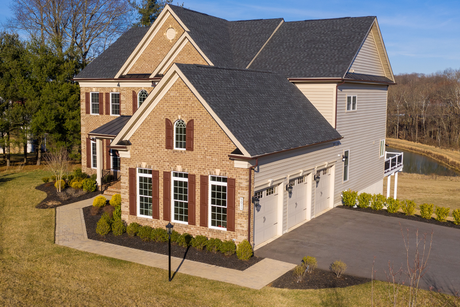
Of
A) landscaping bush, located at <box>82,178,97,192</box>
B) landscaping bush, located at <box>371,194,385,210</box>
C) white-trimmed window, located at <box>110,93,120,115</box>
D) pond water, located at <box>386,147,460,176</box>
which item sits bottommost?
pond water, located at <box>386,147,460,176</box>

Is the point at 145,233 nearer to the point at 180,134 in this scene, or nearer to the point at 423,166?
the point at 180,134

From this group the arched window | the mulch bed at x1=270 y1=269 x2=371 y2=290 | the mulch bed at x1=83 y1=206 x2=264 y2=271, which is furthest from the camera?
the arched window

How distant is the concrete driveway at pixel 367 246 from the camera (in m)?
15.2

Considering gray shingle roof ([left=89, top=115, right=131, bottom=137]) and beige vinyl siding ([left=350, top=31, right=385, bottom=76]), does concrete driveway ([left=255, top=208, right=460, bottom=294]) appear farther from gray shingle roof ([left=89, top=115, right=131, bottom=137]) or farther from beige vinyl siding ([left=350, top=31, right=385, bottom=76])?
gray shingle roof ([left=89, top=115, right=131, bottom=137])

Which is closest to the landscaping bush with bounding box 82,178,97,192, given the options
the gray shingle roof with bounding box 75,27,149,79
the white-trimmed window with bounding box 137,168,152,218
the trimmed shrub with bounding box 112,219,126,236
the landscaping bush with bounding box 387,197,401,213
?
the gray shingle roof with bounding box 75,27,149,79

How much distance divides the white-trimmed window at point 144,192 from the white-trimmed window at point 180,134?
1843 mm

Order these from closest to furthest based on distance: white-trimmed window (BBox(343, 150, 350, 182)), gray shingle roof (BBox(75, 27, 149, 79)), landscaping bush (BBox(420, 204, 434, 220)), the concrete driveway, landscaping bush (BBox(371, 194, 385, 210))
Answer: the concrete driveway, landscaping bush (BBox(420, 204, 434, 220)), landscaping bush (BBox(371, 194, 385, 210)), white-trimmed window (BBox(343, 150, 350, 182)), gray shingle roof (BBox(75, 27, 149, 79))

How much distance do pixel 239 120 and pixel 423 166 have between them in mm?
50814

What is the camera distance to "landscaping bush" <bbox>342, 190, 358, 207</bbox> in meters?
24.7

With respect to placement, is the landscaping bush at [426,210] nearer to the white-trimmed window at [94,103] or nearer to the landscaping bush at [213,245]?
the landscaping bush at [213,245]

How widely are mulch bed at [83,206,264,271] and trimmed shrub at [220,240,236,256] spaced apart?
160 millimetres

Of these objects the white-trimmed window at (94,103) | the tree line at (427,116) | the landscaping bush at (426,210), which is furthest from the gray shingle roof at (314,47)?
the tree line at (427,116)

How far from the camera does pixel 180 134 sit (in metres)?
17.6

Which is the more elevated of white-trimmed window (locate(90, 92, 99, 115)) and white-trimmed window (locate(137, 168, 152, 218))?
white-trimmed window (locate(90, 92, 99, 115))
